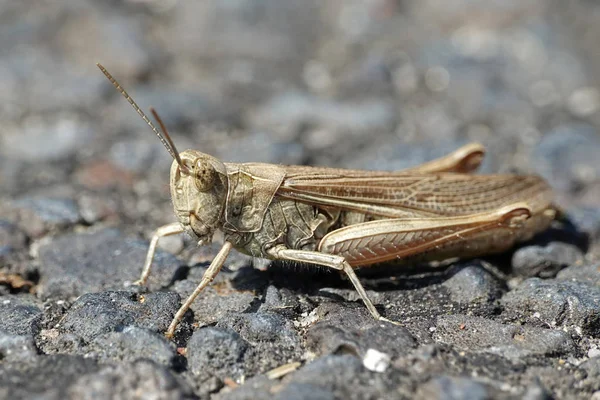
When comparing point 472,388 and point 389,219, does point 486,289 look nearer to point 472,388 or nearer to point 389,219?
point 389,219

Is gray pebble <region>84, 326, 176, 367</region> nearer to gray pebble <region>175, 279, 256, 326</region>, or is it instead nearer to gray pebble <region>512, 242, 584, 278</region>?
gray pebble <region>175, 279, 256, 326</region>

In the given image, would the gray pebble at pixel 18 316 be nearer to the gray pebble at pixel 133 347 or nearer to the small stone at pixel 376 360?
the gray pebble at pixel 133 347

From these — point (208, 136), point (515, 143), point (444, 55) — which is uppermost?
point (444, 55)

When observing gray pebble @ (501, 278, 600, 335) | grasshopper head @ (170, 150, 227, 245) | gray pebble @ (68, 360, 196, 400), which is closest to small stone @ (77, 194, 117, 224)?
grasshopper head @ (170, 150, 227, 245)

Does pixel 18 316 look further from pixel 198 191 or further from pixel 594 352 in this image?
pixel 594 352

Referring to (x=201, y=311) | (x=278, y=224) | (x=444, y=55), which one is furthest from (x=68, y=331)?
(x=444, y=55)

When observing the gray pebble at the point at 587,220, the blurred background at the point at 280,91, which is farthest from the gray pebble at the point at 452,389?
the blurred background at the point at 280,91
